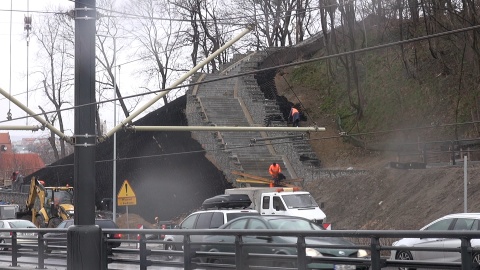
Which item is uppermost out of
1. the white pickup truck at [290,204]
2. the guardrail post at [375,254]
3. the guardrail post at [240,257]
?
the guardrail post at [375,254]

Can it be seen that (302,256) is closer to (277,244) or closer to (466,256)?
(277,244)

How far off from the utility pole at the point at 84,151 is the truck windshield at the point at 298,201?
73.2ft

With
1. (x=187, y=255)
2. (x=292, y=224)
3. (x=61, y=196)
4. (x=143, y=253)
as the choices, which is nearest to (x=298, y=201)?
(x=292, y=224)

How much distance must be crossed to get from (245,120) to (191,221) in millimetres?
31454

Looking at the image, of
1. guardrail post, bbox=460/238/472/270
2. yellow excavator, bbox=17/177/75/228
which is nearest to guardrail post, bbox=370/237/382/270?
guardrail post, bbox=460/238/472/270

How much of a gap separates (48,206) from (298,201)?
1656 centimetres

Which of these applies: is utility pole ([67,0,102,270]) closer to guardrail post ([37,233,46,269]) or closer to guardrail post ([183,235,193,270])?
guardrail post ([183,235,193,270])

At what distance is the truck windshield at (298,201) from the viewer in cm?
3531

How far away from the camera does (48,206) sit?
45.7 m

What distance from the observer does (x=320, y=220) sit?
113 ft

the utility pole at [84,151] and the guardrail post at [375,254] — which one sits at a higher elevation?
the utility pole at [84,151]

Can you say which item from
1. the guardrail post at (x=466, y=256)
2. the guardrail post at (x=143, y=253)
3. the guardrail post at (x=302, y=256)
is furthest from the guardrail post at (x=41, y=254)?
the guardrail post at (x=466, y=256)

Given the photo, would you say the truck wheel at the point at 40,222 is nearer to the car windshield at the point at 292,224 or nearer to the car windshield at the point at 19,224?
the car windshield at the point at 19,224

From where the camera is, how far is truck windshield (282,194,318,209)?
116 feet
